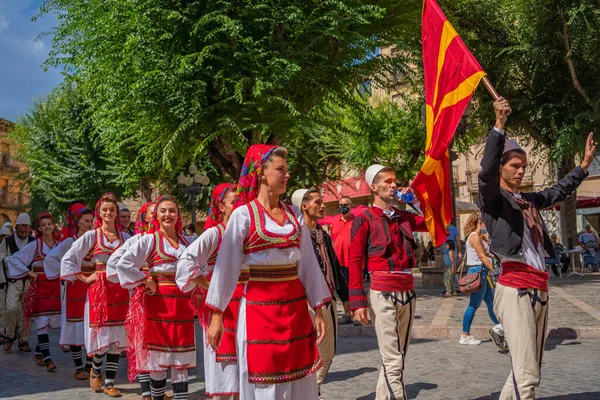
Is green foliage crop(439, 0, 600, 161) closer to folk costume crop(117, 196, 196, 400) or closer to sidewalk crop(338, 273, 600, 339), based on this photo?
sidewalk crop(338, 273, 600, 339)

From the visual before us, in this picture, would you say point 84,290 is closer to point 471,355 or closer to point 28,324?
point 28,324

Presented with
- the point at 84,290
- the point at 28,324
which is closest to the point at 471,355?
the point at 84,290

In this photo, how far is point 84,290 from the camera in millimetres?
8109

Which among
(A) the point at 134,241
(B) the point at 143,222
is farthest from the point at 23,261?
(A) the point at 134,241

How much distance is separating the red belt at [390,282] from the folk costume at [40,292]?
18.2ft

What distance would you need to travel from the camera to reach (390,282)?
5012 mm

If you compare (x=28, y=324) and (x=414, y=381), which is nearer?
(x=414, y=381)

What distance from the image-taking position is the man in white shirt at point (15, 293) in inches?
411

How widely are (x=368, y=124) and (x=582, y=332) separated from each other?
12124 millimetres

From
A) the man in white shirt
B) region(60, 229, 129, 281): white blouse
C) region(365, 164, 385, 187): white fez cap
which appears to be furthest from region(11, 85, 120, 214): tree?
region(365, 164, 385, 187): white fez cap

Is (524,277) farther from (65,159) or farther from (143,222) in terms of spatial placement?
(65,159)

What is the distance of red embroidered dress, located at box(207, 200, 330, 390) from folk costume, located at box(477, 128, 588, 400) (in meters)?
1.31

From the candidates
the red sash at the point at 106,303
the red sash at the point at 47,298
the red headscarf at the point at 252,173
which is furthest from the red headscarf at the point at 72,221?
the red headscarf at the point at 252,173

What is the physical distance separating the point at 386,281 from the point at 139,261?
2.42 m
